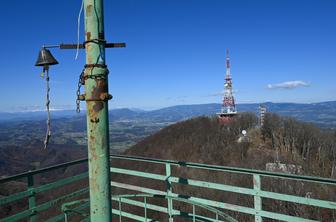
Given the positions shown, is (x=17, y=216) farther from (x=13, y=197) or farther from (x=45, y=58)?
(x=45, y=58)

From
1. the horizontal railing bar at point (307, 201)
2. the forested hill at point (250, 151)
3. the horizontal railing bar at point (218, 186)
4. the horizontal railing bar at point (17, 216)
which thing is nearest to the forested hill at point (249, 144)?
the forested hill at point (250, 151)

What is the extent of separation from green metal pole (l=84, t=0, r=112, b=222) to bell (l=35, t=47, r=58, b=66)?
0.75 meters

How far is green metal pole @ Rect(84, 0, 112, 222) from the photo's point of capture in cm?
235

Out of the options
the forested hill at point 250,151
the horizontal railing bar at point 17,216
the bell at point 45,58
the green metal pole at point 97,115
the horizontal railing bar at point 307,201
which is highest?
the bell at point 45,58

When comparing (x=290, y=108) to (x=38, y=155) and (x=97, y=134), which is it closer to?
(x=38, y=155)

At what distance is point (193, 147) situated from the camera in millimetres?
46375

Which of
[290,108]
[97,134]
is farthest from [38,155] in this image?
[97,134]

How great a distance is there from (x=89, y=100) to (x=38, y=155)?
438 ft

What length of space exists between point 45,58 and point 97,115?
99 cm

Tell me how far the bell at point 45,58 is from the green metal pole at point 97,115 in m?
0.75

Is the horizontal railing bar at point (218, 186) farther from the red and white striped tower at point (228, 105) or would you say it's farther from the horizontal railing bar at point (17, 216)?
the red and white striped tower at point (228, 105)

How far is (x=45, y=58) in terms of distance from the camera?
297cm

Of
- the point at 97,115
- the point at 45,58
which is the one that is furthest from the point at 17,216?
the point at 97,115

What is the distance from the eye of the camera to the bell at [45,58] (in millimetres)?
2967
